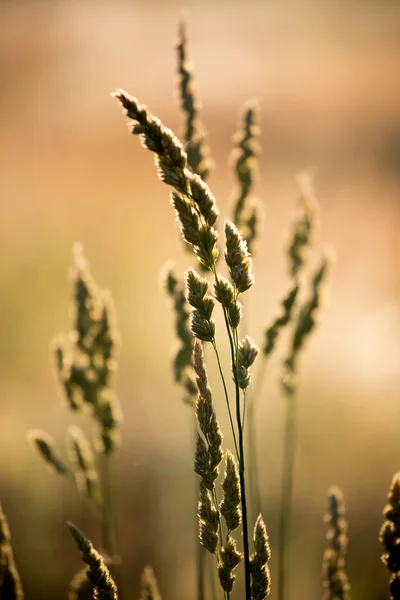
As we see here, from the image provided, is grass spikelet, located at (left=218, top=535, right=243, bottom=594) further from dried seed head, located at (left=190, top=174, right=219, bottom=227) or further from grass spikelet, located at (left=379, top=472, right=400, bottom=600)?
dried seed head, located at (left=190, top=174, right=219, bottom=227)

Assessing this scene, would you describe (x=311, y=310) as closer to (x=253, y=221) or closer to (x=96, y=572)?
(x=253, y=221)

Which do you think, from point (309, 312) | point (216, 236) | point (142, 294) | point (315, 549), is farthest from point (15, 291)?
point (216, 236)

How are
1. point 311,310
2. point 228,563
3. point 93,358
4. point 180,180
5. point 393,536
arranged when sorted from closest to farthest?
point 180,180 → point 228,563 → point 393,536 → point 93,358 → point 311,310

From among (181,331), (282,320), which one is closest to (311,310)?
(282,320)

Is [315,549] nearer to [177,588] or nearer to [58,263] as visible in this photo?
[177,588]

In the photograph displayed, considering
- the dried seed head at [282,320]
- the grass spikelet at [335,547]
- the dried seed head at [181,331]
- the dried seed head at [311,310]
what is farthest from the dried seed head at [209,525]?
the dried seed head at [311,310]

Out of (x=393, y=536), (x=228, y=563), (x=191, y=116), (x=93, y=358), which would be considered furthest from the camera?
(x=93, y=358)
